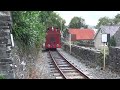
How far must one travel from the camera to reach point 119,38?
4716 centimetres

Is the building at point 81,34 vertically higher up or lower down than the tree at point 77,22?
lower down

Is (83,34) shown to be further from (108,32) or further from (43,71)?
(43,71)

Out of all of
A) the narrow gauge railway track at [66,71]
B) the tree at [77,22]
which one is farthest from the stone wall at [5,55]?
the tree at [77,22]

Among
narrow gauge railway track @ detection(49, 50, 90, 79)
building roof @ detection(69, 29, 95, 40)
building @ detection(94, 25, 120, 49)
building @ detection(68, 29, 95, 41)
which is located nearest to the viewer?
narrow gauge railway track @ detection(49, 50, 90, 79)

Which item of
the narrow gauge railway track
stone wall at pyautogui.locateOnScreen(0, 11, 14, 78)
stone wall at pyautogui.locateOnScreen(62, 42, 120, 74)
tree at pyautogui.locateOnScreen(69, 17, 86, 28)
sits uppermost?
tree at pyautogui.locateOnScreen(69, 17, 86, 28)

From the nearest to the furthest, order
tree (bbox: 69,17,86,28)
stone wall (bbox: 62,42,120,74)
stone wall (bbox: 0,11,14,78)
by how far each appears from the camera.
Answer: stone wall (bbox: 0,11,14,78), stone wall (bbox: 62,42,120,74), tree (bbox: 69,17,86,28)

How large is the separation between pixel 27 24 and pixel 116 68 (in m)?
4.14

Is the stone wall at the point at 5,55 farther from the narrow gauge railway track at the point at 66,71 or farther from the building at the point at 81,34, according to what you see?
the building at the point at 81,34

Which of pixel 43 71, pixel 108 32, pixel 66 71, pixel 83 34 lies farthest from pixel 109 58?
pixel 83 34

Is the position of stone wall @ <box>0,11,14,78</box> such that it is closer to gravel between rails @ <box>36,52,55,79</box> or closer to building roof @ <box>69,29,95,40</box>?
gravel between rails @ <box>36,52,55,79</box>

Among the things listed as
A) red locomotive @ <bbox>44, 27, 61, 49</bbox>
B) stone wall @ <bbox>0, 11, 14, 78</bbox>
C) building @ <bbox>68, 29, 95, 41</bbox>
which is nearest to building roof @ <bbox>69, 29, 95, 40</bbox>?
building @ <bbox>68, 29, 95, 41</bbox>

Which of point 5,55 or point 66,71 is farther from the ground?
point 5,55
